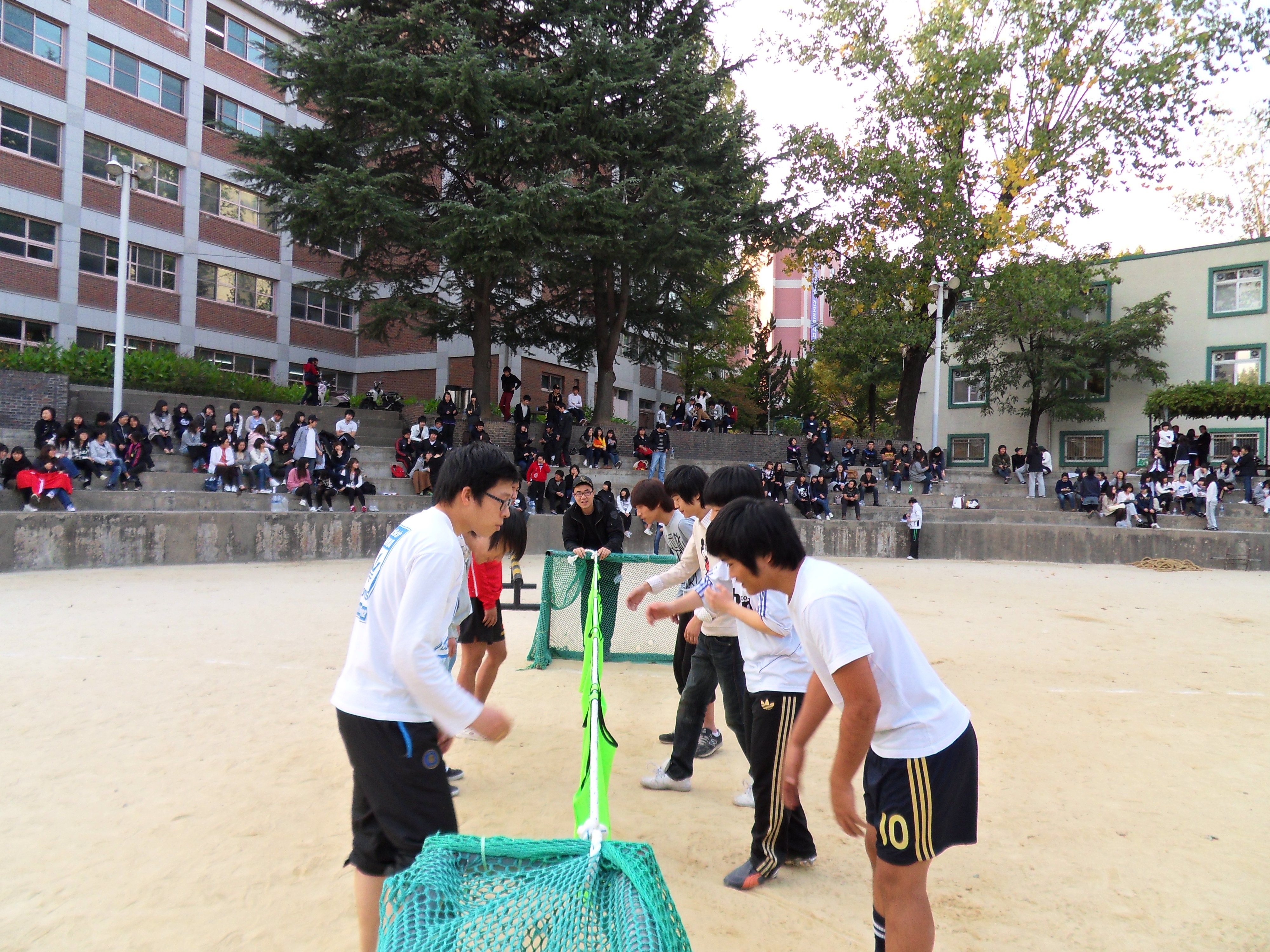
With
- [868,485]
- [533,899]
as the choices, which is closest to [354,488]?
[868,485]

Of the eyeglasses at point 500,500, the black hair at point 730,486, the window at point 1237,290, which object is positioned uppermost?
the window at point 1237,290

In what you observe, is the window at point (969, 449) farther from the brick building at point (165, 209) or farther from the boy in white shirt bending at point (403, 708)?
the boy in white shirt bending at point (403, 708)

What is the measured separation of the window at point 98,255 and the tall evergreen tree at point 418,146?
10.3 metres

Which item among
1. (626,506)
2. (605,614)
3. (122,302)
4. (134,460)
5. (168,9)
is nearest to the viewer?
(605,614)

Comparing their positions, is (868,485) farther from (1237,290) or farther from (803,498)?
(1237,290)

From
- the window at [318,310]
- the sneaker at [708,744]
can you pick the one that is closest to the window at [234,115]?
the window at [318,310]

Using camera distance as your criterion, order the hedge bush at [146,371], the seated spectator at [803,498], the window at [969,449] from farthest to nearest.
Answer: the window at [969,449]
the seated spectator at [803,498]
the hedge bush at [146,371]

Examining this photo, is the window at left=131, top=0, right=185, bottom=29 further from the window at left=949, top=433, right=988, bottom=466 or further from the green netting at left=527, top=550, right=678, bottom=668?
the window at left=949, top=433, right=988, bottom=466

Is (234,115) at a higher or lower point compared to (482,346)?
higher

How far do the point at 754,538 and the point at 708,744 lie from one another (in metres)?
3.19

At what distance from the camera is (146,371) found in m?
22.3

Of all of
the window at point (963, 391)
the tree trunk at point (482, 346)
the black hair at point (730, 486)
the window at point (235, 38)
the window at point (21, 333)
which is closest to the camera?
the black hair at point (730, 486)

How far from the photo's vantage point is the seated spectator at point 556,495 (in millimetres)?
19797

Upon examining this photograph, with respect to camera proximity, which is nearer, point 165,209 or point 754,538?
point 754,538
